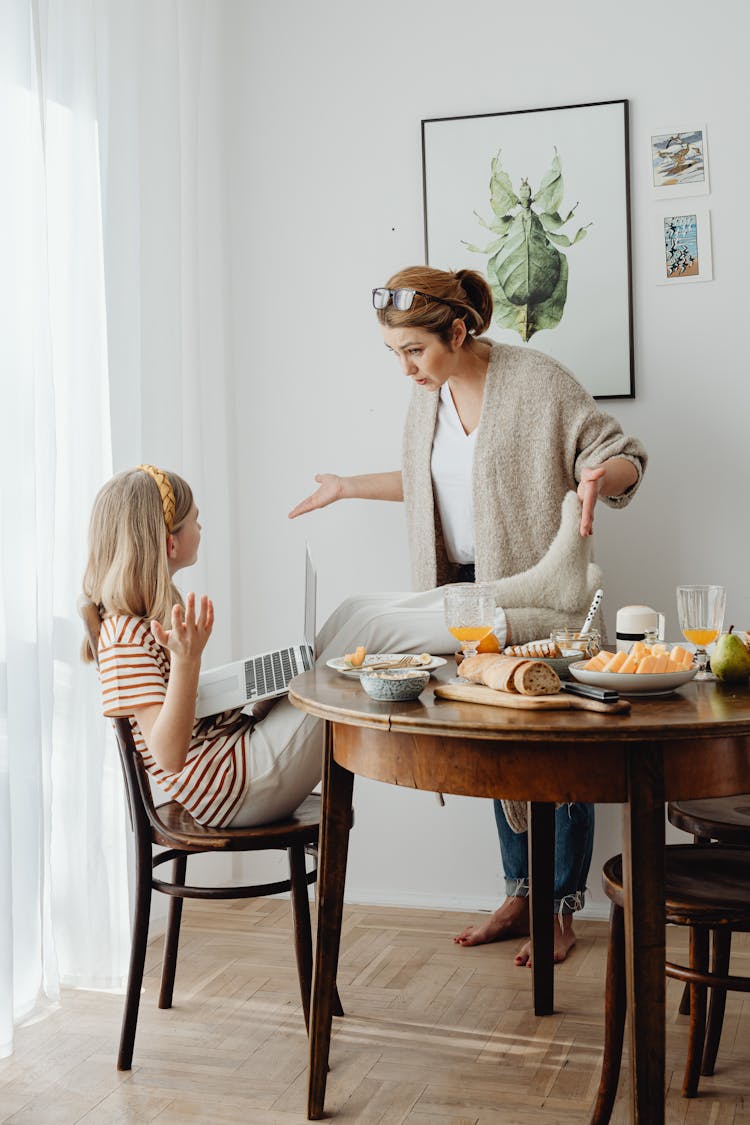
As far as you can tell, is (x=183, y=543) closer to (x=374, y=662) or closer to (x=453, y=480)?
(x=374, y=662)

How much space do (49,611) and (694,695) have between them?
4.35 feet

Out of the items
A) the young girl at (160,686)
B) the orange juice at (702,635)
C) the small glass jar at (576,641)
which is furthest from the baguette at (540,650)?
the young girl at (160,686)

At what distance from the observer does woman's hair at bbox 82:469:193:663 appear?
6.75 feet

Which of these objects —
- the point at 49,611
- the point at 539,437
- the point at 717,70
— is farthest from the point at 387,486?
the point at 717,70

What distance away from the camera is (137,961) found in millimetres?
2100

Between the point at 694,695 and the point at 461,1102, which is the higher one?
the point at 694,695

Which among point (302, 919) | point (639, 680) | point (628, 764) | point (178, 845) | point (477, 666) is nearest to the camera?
point (628, 764)

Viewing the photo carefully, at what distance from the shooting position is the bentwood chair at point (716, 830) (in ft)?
6.40

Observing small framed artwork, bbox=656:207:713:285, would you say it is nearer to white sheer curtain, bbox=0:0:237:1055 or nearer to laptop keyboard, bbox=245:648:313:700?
white sheer curtain, bbox=0:0:237:1055

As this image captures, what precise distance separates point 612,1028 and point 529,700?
25.7 inches

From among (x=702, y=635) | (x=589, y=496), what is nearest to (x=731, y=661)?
(x=702, y=635)

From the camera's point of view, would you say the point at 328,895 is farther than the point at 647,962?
Yes

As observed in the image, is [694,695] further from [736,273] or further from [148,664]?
[736,273]

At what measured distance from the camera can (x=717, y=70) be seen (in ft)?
9.25
